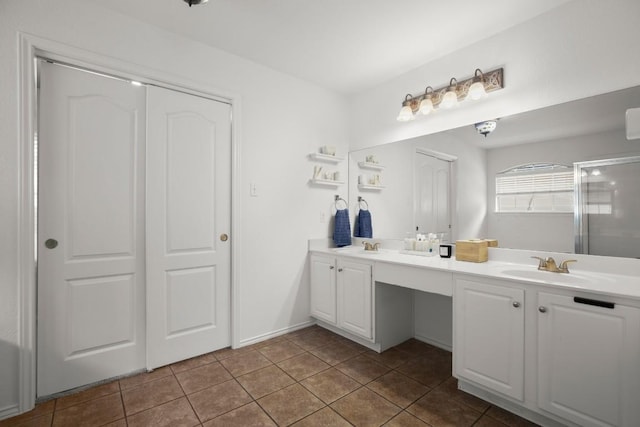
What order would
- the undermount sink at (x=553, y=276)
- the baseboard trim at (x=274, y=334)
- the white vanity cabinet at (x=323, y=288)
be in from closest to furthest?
the undermount sink at (x=553, y=276) < the baseboard trim at (x=274, y=334) < the white vanity cabinet at (x=323, y=288)

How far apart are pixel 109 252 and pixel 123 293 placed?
301mm

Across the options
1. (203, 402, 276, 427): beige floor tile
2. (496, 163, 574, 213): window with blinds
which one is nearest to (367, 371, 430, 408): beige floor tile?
(203, 402, 276, 427): beige floor tile

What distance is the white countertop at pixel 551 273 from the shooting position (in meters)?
1.46

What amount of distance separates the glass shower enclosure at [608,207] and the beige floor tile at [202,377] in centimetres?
248

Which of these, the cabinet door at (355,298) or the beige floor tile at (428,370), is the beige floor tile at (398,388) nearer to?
the beige floor tile at (428,370)

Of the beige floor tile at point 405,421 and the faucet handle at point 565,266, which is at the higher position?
the faucet handle at point 565,266

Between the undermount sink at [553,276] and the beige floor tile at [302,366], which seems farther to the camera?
the beige floor tile at [302,366]

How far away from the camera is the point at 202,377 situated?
208 centimetres

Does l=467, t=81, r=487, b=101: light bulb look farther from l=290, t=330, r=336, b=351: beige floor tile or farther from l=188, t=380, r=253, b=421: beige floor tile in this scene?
l=188, t=380, r=253, b=421: beige floor tile

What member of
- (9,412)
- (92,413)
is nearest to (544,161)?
(92,413)

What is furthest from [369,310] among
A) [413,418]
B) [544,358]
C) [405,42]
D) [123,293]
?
[405,42]

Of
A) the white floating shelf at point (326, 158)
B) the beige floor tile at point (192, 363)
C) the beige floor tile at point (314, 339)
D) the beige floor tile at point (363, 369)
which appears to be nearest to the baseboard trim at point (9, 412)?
the beige floor tile at point (192, 363)

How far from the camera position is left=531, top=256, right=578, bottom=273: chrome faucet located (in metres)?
1.81

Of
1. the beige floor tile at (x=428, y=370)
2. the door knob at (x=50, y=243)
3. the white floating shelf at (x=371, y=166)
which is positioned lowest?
the beige floor tile at (x=428, y=370)
